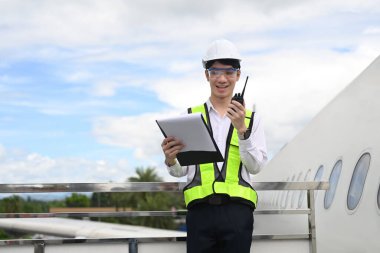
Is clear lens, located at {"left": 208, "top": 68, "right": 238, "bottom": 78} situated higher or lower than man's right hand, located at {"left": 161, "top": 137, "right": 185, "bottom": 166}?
higher

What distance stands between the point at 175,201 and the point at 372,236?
8668 centimetres

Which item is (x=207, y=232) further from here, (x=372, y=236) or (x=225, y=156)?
(x=372, y=236)

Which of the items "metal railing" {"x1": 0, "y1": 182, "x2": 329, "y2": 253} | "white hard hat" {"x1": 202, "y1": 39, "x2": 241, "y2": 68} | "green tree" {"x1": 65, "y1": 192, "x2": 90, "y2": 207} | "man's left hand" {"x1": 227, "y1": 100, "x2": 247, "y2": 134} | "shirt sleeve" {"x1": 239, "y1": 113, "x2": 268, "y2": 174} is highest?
"green tree" {"x1": 65, "y1": 192, "x2": 90, "y2": 207}

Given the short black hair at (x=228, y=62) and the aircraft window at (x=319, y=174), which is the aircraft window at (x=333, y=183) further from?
the short black hair at (x=228, y=62)

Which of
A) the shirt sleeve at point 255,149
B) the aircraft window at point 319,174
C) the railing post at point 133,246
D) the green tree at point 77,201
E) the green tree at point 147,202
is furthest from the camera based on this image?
the green tree at point 77,201

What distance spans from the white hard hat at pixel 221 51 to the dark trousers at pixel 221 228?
3.54ft

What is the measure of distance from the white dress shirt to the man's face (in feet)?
0.55

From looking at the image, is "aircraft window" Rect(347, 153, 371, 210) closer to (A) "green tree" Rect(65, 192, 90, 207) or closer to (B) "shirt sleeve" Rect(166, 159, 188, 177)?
(B) "shirt sleeve" Rect(166, 159, 188, 177)

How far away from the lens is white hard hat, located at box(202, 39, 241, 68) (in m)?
4.36

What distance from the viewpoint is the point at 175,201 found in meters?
91.6

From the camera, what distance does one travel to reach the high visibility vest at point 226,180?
426 centimetres

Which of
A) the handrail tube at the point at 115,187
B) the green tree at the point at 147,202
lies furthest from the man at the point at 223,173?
the green tree at the point at 147,202

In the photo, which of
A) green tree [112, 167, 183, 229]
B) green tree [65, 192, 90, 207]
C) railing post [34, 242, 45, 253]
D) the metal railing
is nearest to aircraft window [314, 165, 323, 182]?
the metal railing

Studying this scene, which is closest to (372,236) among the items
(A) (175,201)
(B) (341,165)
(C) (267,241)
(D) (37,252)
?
(C) (267,241)
